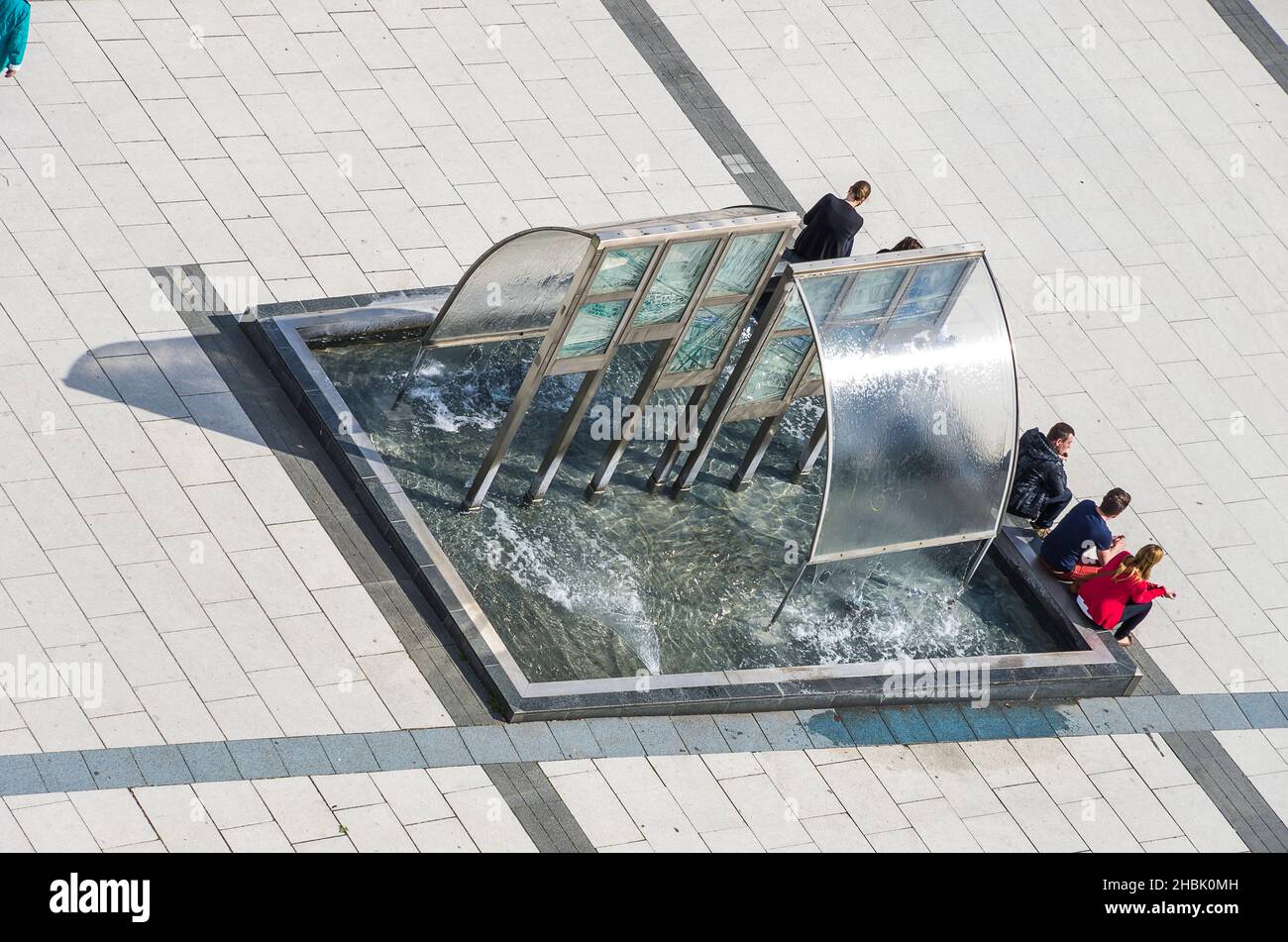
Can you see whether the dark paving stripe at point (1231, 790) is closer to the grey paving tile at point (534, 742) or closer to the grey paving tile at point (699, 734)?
the grey paving tile at point (699, 734)

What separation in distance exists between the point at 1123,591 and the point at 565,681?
3985 millimetres

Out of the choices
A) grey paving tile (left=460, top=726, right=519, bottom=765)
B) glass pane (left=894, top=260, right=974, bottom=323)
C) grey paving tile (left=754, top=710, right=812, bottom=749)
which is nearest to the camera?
grey paving tile (left=460, top=726, right=519, bottom=765)

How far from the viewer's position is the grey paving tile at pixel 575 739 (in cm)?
1085

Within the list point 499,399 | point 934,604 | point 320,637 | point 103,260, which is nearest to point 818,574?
point 934,604

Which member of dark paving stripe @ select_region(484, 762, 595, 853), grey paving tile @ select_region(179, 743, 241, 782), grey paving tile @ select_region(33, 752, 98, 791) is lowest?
grey paving tile @ select_region(33, 752, 98, 791)

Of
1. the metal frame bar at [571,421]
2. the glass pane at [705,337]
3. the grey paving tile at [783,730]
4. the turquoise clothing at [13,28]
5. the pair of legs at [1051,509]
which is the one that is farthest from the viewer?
the turquoise clothing at [13,28]

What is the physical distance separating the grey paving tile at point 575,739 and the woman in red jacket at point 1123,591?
12.4ft

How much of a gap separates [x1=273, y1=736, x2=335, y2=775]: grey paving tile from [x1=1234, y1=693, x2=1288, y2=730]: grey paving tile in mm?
6377

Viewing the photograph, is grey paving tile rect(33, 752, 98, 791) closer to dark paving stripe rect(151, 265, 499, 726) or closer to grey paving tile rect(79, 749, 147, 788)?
grey paving tile rect(79, 749, 147, 788)

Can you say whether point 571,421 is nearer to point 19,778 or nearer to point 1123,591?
point 1123,591

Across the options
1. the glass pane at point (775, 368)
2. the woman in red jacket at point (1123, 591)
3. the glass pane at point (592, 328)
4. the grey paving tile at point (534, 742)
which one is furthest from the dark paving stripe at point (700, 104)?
the grey paving tile at point (534, 742)

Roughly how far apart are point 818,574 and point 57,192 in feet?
20.9

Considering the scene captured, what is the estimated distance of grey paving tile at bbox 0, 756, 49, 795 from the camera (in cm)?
975

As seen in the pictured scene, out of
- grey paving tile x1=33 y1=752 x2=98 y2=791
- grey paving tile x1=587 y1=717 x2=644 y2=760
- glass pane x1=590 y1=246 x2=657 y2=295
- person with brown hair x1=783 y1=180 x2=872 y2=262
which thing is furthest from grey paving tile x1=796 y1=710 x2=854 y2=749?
grey paving tile x1=33 y1=752 x2=98 y2=791
